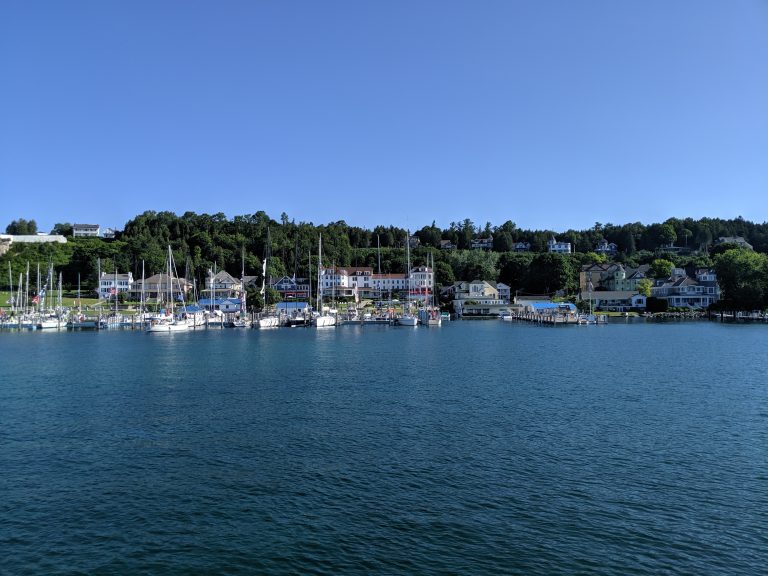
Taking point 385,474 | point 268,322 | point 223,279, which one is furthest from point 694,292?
point 385,474

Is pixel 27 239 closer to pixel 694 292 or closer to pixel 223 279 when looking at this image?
pixel 223 279

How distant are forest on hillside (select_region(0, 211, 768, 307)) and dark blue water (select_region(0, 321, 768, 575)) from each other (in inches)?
3391

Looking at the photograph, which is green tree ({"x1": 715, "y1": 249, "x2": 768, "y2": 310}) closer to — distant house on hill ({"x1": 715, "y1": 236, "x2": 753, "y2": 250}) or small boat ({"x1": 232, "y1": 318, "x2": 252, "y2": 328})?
distant house on hill ({"x1": 715, "y1": 236, "x2": 753, "y2": 250})

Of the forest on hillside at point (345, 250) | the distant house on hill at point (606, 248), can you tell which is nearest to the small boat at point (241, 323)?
the forest on hillside at point (345, 250)

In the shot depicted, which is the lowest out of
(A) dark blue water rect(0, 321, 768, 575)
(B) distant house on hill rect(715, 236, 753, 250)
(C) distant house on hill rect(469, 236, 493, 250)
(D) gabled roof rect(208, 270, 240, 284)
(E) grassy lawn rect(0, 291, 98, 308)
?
(A) dark blue water rect(0, 321, 768, 575)

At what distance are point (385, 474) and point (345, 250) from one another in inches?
5279

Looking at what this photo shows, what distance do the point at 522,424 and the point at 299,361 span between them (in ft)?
82.7

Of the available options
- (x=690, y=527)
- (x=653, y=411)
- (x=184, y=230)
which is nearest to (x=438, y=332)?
(x=653, y=411)

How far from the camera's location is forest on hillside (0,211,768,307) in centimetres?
12794

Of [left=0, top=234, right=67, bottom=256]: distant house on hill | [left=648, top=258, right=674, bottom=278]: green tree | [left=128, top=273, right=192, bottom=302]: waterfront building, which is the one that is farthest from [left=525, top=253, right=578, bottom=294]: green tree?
[left=0, top=234, right=67, bottom=256]: distant house on hill

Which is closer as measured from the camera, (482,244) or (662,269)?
(662,269)

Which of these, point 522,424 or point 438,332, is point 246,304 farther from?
point 522,424

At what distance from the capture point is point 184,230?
146 meters

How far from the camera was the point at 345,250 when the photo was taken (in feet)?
494
